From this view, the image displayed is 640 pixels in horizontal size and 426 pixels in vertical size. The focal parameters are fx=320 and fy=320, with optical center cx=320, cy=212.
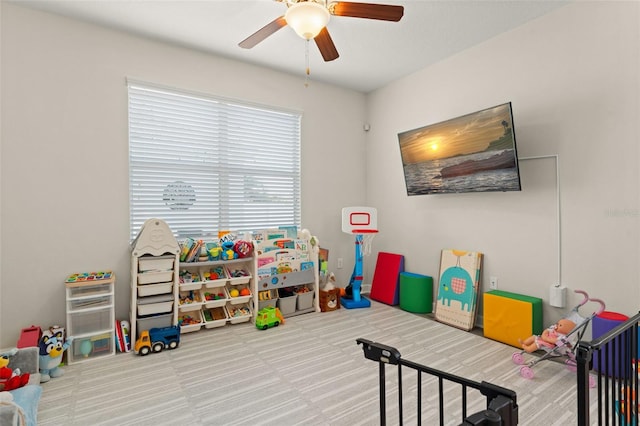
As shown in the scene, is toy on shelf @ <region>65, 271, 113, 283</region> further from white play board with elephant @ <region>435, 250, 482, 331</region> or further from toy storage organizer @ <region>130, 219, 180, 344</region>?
white play board with elephant @ <region>435, 250, 482, 331</region>

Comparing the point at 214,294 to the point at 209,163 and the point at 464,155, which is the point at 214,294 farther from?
the point at 464,155

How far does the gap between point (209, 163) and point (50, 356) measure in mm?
A: 2080

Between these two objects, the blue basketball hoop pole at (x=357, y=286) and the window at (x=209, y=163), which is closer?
the window at (x=209, y=163)

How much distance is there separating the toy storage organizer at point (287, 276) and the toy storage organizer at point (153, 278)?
2.64 feet

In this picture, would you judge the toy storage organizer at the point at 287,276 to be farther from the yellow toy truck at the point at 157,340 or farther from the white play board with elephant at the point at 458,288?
the white play board with elephant at the point at 458,288

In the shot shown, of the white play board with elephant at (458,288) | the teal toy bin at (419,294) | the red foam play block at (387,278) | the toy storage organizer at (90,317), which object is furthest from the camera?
the red foam play block at (387,278)

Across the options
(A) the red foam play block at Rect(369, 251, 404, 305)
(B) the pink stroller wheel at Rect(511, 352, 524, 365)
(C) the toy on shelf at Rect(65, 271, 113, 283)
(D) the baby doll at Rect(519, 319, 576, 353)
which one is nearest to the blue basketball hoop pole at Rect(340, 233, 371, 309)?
(A) the red foam play block at Rect(369, 251, 404, 305)

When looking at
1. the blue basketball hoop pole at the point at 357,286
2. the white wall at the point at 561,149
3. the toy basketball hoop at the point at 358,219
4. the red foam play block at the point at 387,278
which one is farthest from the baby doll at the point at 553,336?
the toy basketball hoop at the point at 358,219

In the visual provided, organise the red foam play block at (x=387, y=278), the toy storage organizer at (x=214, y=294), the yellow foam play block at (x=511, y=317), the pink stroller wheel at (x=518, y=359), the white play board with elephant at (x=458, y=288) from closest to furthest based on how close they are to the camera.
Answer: the pink stroller wheel at (x=518, y=359)
the yellow foam play block at (x=511, y=317)
the toy storage organizer at (x=214, y=294)
the white play board with elephant at (x=458, y=288)
the red foam play block at (x=387, y=278)

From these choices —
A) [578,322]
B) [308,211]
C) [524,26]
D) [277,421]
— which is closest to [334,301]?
[308,211]

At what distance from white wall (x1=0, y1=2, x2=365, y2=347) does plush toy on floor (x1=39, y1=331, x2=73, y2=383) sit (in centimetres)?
44

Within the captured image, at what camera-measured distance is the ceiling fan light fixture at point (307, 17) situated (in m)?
1.89

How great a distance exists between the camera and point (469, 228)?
339cm

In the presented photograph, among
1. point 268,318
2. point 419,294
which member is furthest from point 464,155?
point 268,318
